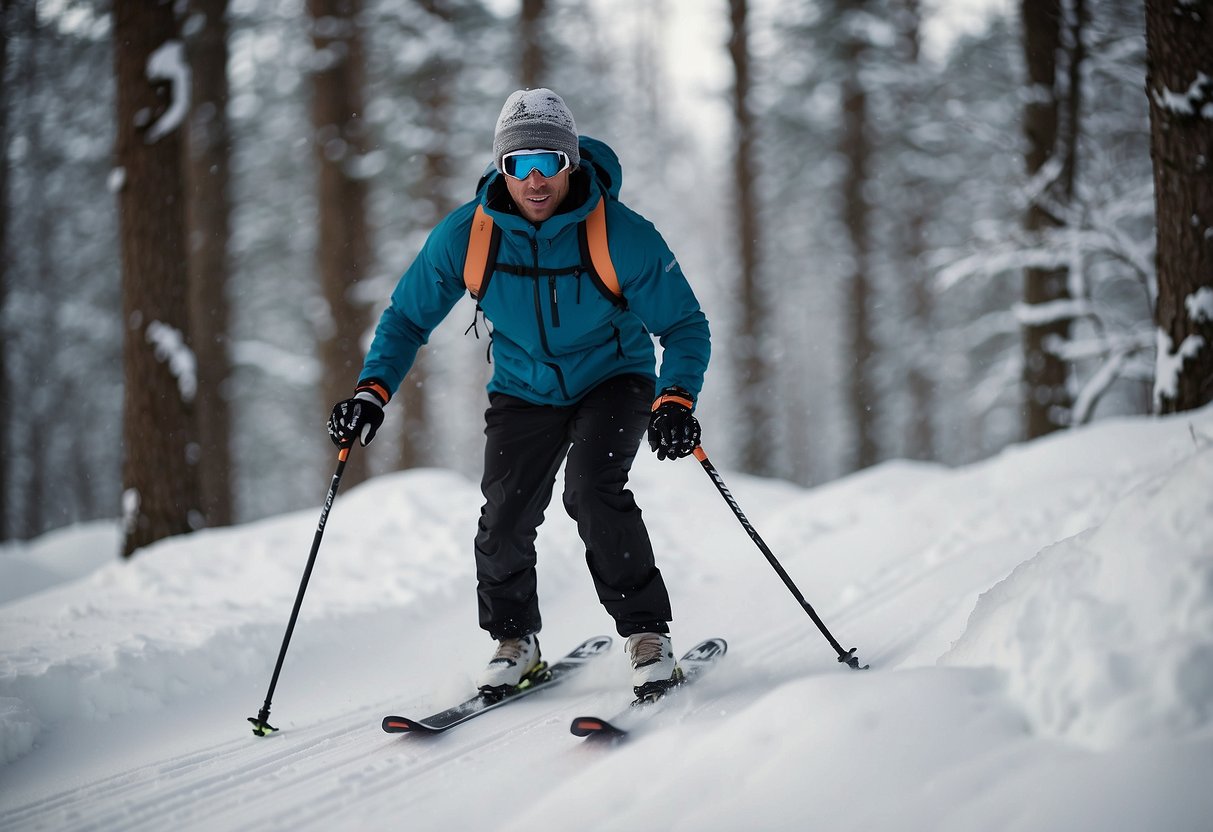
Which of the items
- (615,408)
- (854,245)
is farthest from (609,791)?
(854,245)

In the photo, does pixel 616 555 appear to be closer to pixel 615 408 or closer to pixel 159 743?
pixel 615 408

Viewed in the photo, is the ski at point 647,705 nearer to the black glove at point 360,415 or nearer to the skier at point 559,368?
the skier at point 559,368

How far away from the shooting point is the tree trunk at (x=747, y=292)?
13070 millimetres

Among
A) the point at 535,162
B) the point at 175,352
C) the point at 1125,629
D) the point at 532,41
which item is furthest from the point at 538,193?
the point at 532,41

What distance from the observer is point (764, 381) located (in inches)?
528

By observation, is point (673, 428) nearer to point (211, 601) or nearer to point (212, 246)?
point (211, 601)

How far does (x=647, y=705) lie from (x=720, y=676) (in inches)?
16.8

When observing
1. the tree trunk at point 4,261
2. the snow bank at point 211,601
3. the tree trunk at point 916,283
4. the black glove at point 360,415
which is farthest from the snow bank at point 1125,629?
the tree trunk at point 4,261

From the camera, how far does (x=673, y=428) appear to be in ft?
10.3

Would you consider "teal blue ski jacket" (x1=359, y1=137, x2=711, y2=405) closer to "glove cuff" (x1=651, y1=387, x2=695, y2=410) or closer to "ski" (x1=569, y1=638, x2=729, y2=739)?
"glove cuff" (x1=651, y1=387, x2=695, y2=410)

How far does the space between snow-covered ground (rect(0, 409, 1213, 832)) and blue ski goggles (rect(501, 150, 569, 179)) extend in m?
2.07

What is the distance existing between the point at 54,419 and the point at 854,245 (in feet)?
59.6

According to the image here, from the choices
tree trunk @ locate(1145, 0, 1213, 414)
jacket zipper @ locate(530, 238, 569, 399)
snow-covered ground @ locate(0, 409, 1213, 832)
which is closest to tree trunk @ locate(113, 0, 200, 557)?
snow-covered ground @ locate(0, 409, 1213, 832)

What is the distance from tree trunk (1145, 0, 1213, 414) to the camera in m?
5.21
